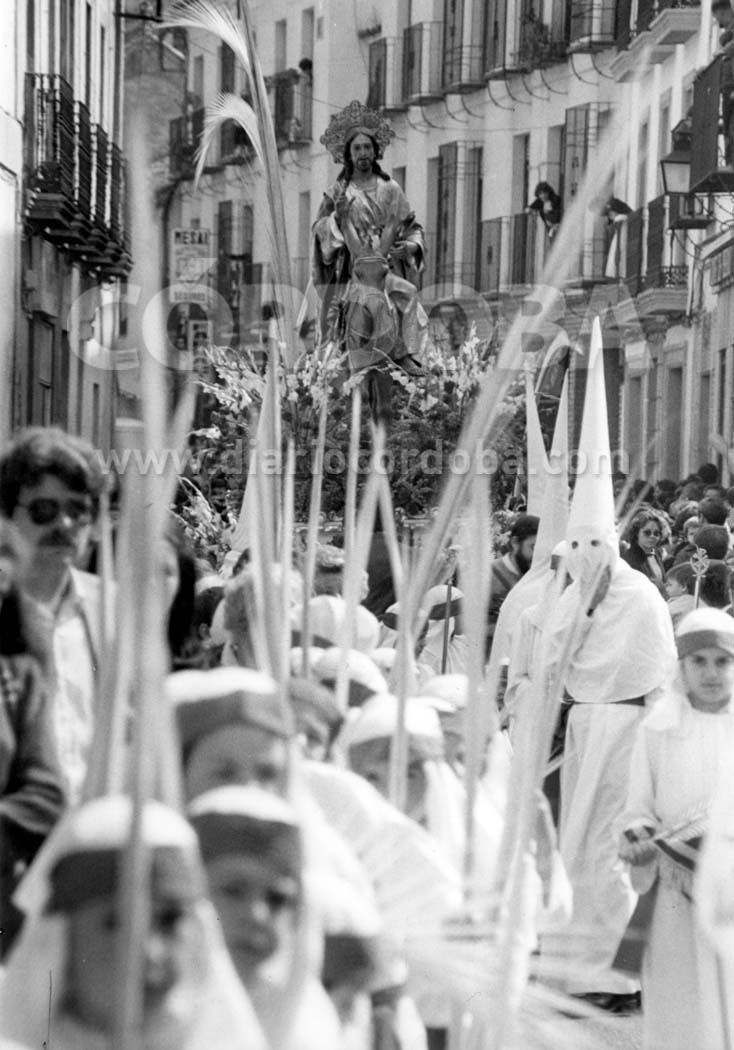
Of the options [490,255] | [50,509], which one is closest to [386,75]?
[490,255]

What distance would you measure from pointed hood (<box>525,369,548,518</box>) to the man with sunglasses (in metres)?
8.93

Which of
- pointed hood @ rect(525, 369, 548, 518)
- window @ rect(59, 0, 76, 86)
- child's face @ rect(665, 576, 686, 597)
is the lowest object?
child's face @ rect(665, 576, 686, 597)

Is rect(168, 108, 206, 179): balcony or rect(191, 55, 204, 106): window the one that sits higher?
rect(191, 55, 204, 106): window

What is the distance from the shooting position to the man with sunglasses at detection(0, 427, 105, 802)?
3428mm

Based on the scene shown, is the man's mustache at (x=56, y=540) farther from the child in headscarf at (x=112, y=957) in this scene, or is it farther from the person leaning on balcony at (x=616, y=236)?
the person leaning on balcony at (x=616, y=236)

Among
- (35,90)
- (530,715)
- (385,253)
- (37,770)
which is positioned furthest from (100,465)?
(35,90)

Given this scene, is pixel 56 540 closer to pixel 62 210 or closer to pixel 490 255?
pixel 62 210

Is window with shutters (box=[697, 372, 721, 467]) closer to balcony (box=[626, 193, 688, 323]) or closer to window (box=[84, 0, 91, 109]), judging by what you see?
balcony (box=[626, 193, 688, 323])

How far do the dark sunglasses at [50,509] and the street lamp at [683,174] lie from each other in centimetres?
1718

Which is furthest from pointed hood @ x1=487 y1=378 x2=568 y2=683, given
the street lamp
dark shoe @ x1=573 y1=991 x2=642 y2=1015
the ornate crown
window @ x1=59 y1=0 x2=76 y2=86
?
window @ x1=59 y1=0 x2=76 y2=86

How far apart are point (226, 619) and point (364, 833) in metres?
1.46

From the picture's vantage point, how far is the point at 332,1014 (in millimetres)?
2471

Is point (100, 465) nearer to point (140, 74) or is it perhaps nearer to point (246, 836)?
point (140, 74)

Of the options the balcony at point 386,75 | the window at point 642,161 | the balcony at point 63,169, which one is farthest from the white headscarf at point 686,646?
the balcony at point 386,75
